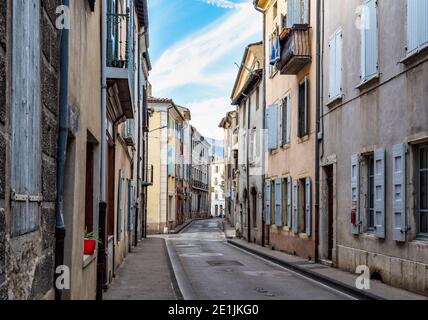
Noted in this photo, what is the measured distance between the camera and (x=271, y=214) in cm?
2622

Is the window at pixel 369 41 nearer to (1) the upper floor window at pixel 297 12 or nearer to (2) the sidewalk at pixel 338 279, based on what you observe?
(2) the sidewalk at pixel 338 279

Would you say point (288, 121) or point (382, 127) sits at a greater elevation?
point (288, 121)

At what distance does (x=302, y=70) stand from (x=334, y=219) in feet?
19.3

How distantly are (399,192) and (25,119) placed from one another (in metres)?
9.10

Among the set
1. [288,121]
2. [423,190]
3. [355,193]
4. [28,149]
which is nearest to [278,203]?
[288,121]

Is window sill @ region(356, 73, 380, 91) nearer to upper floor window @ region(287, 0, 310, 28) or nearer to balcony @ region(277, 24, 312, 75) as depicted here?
balcony @ region(277, 24, 312, 75)

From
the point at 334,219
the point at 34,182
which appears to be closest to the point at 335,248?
the point at 334,219

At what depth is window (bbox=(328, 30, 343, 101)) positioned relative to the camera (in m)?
16.3

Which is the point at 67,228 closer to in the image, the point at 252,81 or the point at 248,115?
the point at 252,81

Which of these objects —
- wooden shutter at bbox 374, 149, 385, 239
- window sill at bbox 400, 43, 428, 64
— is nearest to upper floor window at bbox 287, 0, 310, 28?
wooden shutter at bbox 374, 149, 385, 239

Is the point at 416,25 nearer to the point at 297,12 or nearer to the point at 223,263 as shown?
the point at 297,12

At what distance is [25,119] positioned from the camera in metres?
4.04

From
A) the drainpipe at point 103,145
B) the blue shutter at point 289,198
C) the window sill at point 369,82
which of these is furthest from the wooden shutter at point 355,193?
the blue shutter at point 289,198

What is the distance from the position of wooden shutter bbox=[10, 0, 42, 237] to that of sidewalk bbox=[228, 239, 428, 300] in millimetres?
7617
